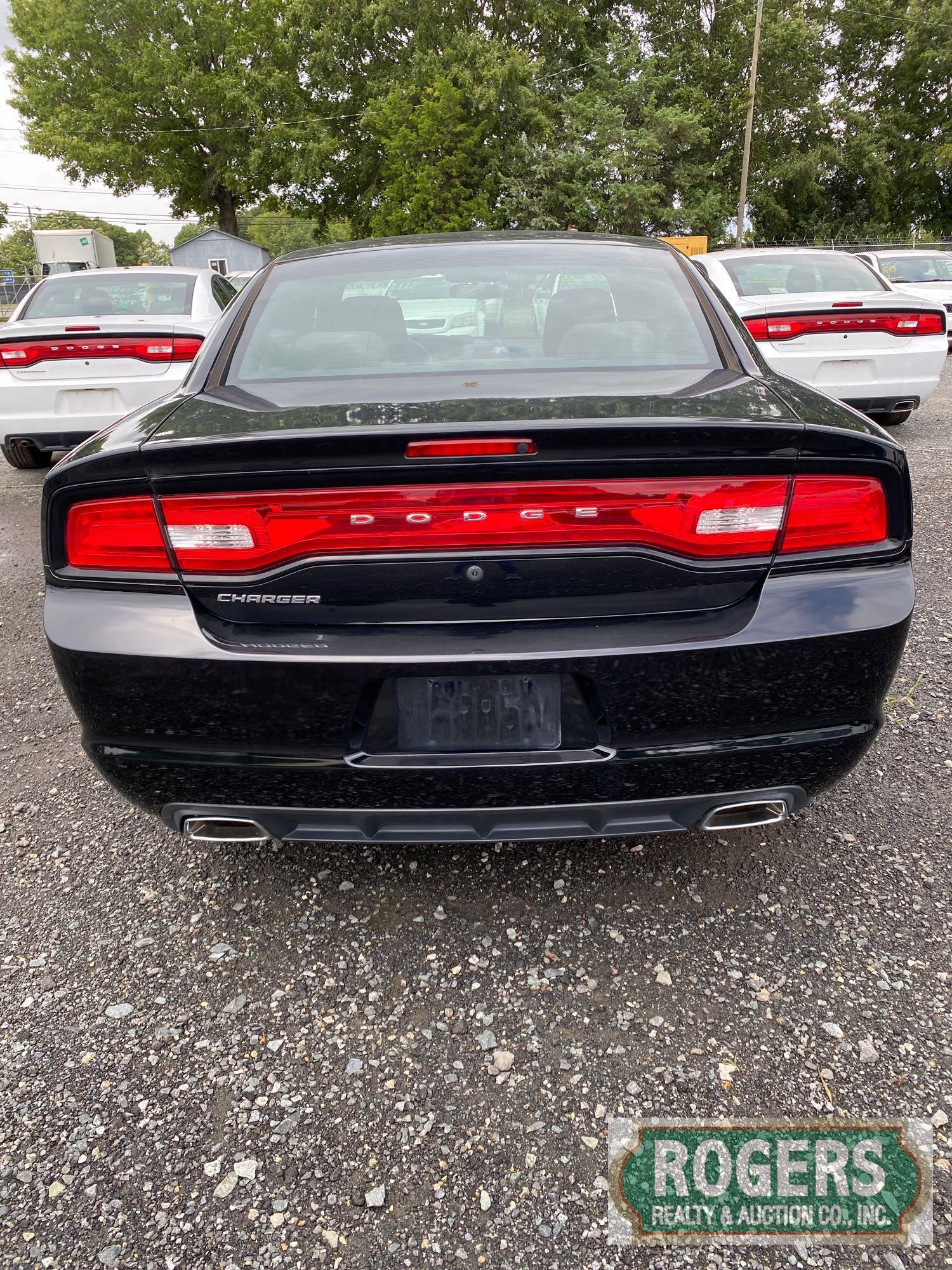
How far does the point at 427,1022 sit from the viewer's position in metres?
1.83

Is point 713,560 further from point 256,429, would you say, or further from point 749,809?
point 256,429

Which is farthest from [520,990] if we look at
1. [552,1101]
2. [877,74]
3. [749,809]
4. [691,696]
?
[877,74]

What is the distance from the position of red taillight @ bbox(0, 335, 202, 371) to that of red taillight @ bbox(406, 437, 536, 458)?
4.71m

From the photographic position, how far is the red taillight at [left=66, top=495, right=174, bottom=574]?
1706 millimetres

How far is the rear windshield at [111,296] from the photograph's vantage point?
6.58 m

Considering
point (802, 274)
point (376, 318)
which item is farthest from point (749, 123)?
point (376, 318)

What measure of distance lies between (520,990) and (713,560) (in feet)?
3.38

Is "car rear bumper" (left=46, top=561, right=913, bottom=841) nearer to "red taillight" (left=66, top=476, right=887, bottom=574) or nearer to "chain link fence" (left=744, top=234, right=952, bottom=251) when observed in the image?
"red taillight" (left=66, top=476, right=887, bottom=574)

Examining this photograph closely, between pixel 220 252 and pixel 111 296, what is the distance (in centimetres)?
2946

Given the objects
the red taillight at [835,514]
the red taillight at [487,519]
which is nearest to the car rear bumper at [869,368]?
the red taillight at [835,514]

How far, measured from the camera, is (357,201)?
34.4 metres

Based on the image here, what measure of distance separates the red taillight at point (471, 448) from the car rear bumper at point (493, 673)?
33 cm

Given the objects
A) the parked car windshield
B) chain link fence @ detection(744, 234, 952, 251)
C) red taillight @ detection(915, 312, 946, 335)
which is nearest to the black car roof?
red taillight @ detection(915, 312, 946, 335)

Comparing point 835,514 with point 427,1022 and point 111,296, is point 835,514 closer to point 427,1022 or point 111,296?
point 427,1022
